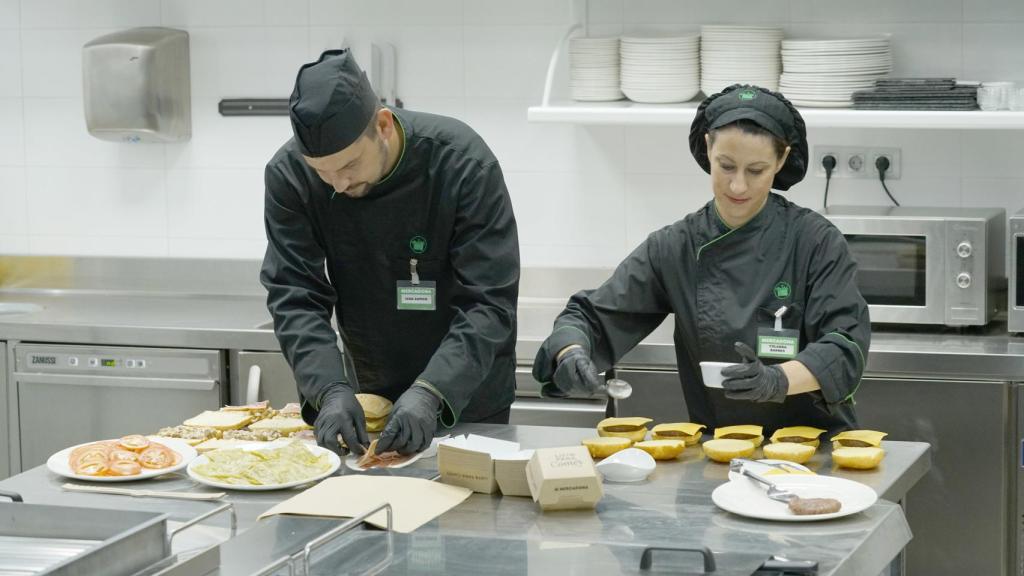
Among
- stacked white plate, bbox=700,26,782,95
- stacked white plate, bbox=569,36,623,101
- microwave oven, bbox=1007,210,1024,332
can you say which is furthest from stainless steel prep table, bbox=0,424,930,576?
stacked white plate, bbox=569,36,623,101

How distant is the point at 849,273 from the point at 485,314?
761 mm

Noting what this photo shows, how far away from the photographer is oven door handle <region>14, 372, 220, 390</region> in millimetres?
4008

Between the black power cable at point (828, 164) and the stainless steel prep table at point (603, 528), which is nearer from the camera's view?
the stainless steel prep table at point (603, 528)

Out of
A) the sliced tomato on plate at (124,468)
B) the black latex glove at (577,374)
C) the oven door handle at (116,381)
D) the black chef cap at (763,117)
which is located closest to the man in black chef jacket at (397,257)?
the black latex glove at (577,374)

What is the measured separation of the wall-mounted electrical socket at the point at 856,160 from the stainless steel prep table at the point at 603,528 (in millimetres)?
1882

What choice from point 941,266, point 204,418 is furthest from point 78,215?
point 941,266

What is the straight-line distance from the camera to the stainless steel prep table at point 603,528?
6.19 ft

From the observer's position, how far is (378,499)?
2.15 m

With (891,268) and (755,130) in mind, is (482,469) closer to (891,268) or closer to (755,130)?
(755,130)

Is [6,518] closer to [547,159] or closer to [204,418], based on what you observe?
[204,418]

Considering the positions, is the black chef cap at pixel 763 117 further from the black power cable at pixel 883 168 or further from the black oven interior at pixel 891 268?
the black power cable at pixel 883 168

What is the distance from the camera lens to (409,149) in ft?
8.75

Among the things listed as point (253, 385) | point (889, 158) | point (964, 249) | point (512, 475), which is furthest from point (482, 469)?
point (889, 158)

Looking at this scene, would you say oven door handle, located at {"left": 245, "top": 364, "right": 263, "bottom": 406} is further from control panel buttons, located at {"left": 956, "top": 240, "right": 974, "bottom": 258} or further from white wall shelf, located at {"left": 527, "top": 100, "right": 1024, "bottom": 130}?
control panel buttons, located at {"left": 956, "top": 240, "right": 974, "bottom": 258}
